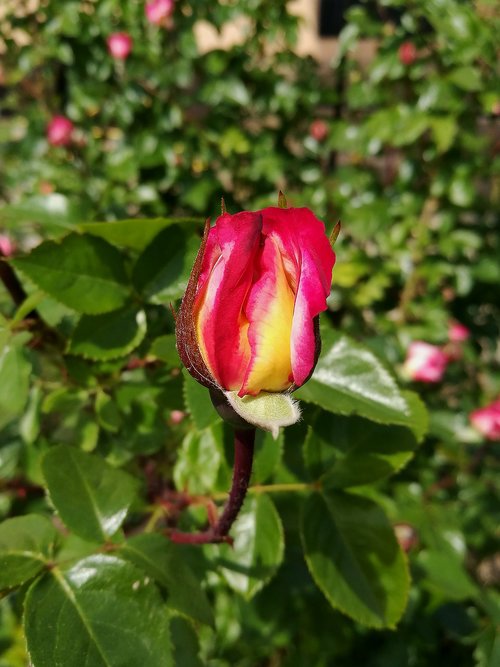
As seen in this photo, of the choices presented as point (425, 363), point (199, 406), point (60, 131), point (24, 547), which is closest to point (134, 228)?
point (199, 406)

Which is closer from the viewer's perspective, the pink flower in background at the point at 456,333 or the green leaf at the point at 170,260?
the green leaf at the point at 170,260

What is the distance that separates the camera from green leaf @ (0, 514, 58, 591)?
1.59ft

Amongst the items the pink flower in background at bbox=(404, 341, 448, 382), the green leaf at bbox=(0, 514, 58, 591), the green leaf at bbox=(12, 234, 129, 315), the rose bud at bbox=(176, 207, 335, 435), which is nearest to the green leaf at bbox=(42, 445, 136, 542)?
the green leaf at bbox=(0, 514, 58, 591)

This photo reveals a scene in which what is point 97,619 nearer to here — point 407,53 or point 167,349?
point 167,349

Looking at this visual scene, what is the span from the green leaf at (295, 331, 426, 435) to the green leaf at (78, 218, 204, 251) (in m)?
0.16

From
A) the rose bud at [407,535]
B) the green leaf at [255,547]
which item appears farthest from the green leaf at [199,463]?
the rose bud at [407,535]

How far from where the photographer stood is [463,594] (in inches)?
39.7

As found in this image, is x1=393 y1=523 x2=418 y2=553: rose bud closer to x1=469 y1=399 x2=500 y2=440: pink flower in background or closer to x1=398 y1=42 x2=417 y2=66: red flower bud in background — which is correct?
x1=469 y1=399 x2=500 y2=440: pink flower in background

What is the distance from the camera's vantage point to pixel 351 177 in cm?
167

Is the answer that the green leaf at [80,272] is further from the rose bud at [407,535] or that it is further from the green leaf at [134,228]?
the rose bud at [407,535]

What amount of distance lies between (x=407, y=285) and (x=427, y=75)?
51cm

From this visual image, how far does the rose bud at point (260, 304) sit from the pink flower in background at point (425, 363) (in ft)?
3.55

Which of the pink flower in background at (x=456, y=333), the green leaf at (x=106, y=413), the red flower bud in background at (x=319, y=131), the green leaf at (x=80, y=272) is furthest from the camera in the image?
the red flower bud in background at (x=319, y=131)

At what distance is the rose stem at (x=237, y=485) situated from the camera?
0.41m
